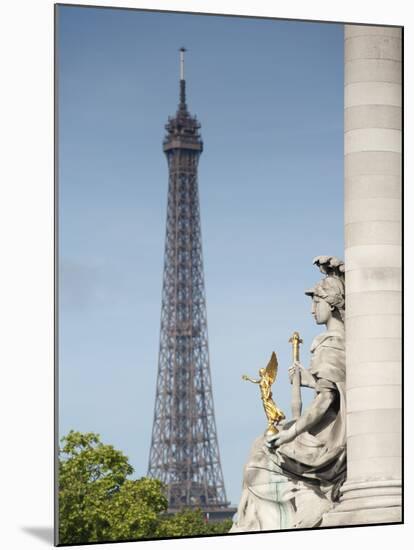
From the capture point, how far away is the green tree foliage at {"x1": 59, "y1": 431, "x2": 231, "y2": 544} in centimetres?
3469

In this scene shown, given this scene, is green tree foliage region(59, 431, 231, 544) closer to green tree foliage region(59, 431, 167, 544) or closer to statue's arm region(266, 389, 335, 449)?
green tree foliage region(59, 431, 167, 544)

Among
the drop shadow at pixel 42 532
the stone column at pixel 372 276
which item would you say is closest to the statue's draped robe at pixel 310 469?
the stone column at pixel 372 276

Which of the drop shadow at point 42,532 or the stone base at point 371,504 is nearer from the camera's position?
the stone base at point 371,504

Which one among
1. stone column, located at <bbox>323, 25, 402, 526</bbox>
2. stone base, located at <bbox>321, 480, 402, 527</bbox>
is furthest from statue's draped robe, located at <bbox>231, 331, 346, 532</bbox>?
stone base, located at <bbox>321, 480, 402, 527</bbox>

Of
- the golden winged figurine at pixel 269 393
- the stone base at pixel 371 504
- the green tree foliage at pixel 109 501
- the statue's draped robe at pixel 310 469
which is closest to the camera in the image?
the stone base at pixel 371 504

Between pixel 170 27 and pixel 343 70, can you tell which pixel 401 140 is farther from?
pixel 170 27

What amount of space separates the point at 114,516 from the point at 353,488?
6.24m

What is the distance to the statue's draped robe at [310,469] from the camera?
32.0 metres

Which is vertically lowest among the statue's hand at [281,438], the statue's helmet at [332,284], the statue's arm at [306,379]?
the statue's hand at [281,438]

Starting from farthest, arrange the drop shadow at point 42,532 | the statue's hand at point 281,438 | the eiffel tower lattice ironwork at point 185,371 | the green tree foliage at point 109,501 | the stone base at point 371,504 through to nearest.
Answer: the eiffel tower lattice ironwork at point 185,371 → the green tree foliage at point 109,501 → the statue's hand at point 281,438 → the drop shadow at point 42,532 → the stone base at point 371,504

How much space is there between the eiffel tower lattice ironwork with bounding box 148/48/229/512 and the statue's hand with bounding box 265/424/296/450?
11.2 feet

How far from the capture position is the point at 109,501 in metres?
36.9

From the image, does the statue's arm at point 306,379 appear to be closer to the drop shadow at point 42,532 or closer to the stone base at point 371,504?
the stone base at point 371,504
